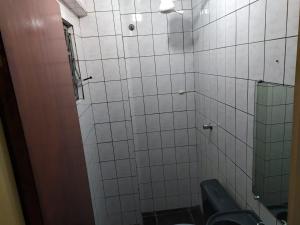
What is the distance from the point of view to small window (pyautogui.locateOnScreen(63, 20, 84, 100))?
1.57 metres

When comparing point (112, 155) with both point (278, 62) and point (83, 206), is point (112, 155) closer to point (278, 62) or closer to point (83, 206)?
point (83, 206)

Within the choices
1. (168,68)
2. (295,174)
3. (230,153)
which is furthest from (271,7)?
(168,68)

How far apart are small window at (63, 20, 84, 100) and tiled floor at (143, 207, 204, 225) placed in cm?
165

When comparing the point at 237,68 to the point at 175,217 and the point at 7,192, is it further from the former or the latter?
the point at 175,217

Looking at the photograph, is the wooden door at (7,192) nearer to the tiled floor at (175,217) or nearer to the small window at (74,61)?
the small window at (74,61)

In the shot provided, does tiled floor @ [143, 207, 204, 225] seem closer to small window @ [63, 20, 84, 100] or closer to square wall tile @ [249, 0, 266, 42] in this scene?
small window @ [63, 20, 84, 100]

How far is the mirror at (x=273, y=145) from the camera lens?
3.28 feet

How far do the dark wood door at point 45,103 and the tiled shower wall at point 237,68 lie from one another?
966 millimetres

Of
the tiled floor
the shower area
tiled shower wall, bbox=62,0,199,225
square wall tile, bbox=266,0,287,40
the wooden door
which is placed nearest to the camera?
the wooden door

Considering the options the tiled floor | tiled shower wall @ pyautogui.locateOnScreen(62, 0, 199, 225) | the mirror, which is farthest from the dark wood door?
the tiled floor

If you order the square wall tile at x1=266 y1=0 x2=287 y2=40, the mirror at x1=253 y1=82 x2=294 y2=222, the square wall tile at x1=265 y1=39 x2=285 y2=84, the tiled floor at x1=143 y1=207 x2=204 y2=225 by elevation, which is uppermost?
the square wall tile at x1=266 y1=0 x2=287 y2=40

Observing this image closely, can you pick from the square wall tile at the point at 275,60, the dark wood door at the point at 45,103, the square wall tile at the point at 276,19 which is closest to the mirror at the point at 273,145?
the square wall tile at the point at 275,60

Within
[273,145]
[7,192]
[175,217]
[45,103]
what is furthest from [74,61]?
[175,217]

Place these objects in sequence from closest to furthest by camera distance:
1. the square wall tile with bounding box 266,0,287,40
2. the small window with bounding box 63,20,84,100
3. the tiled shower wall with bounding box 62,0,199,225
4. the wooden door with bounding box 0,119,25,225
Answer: the wooden door with bounding box 0,119,25,225 → the square wall tile with bounding box 266,0,287,40 → the small window with bounding box 63,20,84,100 → the tiled shower wall with bounding box 62,0,199,225
